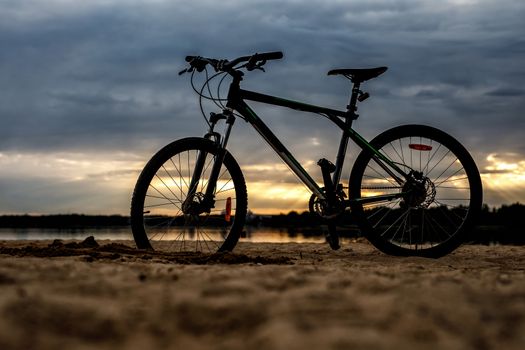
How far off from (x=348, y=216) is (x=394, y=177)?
1.96ft

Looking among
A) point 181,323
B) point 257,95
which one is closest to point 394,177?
point 257,95

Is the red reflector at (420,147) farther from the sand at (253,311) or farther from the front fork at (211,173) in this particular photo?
the sand at (253,311)

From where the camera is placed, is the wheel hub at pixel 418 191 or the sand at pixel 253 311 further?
the wheel hub at pixel 418 191

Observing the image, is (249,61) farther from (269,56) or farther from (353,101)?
(353,101)

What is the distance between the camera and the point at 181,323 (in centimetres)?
173

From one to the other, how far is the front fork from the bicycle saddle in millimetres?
1099

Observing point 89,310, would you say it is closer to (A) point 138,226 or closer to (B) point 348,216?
(A) point 138,226

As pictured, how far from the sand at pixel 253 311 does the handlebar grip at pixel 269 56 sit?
269 cm

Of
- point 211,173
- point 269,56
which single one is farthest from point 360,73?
point 211,173

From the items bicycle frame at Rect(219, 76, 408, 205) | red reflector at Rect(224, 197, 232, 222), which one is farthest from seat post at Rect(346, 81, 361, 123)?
red reflector at Rect(224, 197, 232, 222)

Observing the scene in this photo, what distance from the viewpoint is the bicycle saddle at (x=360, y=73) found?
521cm

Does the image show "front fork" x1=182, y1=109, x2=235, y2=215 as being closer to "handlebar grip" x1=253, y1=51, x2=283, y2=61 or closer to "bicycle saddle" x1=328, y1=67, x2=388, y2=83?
"handlebar grip" x1=253, y1=51, x2=283, y2=61

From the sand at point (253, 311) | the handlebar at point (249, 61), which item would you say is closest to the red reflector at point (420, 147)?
the handlebar at point (249, 61)

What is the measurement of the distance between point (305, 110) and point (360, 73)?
0.61m
